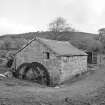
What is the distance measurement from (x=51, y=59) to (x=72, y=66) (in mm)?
2816

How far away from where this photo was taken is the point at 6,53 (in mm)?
31297

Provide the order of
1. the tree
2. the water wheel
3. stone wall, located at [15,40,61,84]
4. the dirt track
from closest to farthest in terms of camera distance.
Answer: the dirt track, stone wall, located at [15,40,61,84], the water wheel, the tree

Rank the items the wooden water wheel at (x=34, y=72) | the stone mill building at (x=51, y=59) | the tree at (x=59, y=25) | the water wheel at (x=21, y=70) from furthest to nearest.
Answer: the tree at (x=59, y=25), the water wheel at (x=21, y=70), the wooden water wheel at (x=34, y=72), the stone mill building at (x=51, y=59)

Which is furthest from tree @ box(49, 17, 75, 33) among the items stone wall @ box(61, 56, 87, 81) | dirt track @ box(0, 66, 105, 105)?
dirt track @ box(0, 66, 105, 105)

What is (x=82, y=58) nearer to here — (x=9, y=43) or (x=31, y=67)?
(x=31, y=67)

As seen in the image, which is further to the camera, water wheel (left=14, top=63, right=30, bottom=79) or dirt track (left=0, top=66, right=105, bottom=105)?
water wheel (left=14, top=63, right=30, bottom=79)

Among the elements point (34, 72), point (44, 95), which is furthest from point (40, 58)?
point (44, 95)

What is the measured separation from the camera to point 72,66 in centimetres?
1661

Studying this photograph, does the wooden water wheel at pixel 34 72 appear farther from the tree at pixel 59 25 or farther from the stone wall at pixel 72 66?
the tree at pixel 59 25

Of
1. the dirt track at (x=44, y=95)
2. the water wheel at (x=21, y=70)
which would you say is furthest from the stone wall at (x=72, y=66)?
the water wheel at (x=21, y=70)

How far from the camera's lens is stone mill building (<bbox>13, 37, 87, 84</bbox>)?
1495cm

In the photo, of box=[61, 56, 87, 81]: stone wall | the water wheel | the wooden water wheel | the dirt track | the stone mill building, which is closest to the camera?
the dirt track

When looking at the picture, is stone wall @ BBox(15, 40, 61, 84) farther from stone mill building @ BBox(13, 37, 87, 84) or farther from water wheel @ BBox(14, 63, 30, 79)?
water wheel @ BBox(14, 63, 30, 79)

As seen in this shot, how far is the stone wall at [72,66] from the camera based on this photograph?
49.8 ft
